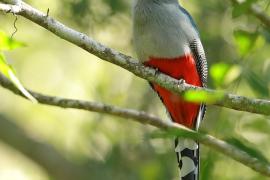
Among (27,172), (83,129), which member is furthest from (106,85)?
(27,172)

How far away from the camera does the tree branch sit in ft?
13.6

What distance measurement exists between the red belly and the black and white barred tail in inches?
7.9

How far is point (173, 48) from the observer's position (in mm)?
5441

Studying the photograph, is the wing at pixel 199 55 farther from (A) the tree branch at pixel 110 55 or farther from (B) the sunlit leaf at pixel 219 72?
(B) the sunlit leaf at pixel 219 72

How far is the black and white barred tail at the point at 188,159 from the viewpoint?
5.61m

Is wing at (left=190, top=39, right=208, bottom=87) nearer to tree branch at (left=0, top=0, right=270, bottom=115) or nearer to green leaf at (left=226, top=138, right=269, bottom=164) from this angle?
tree branch at (left=0, top=0, right=270, bottom=115)

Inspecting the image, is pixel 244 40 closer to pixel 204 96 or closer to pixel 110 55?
pixel 110 55

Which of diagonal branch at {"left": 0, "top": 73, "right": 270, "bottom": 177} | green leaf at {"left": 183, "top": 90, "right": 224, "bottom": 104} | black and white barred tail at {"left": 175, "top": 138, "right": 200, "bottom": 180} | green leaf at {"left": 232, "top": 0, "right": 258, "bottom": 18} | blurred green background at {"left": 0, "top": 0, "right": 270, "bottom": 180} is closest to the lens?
green leaf at {"left": 183, "top": 90, "right": 224, "bottom": 104}

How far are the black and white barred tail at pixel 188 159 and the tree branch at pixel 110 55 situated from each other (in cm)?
102

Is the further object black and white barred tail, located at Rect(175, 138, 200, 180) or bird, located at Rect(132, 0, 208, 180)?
black and white barred tail, located at Rect(175, 138, 200, 180)

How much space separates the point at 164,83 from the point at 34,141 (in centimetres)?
288

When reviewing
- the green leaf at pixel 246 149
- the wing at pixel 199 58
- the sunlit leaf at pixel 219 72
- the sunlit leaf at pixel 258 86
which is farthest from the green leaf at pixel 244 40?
the wing at pixel 199 58

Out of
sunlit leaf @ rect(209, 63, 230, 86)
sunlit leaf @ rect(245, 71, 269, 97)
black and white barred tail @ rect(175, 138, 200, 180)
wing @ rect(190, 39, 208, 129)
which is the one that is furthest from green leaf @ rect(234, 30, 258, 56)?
black and white barred tail @ rect(175, 138, 200, 180)

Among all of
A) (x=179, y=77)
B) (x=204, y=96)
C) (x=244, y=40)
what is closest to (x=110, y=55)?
(x=244, y=40)
